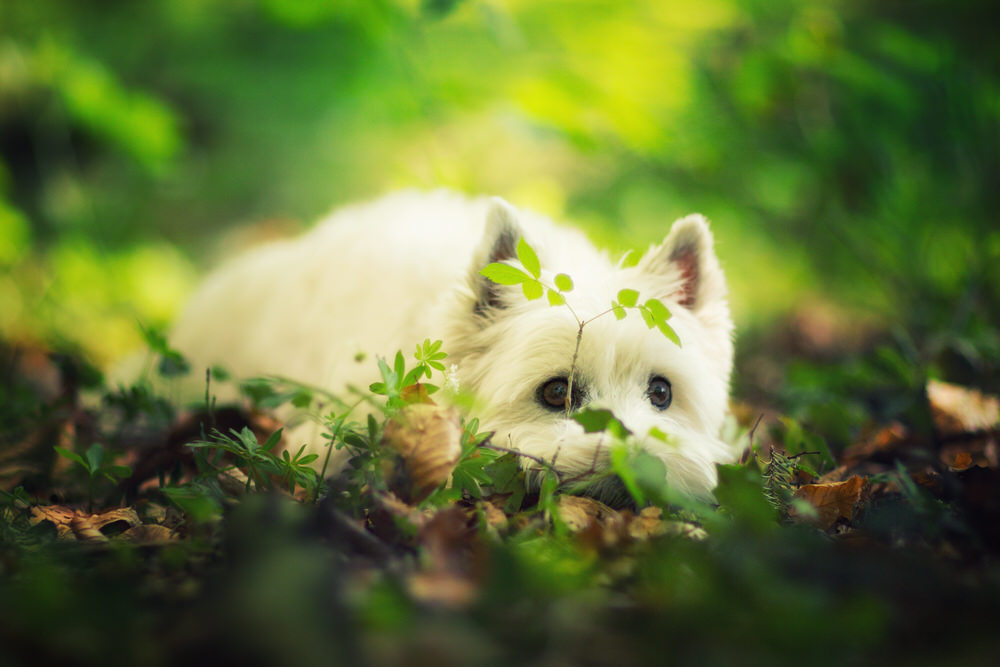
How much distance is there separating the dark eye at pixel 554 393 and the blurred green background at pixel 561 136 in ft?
7.08

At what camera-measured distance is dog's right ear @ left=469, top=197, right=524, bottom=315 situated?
2268 mm

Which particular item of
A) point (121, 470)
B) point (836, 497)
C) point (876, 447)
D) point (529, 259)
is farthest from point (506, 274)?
point (876, 447)

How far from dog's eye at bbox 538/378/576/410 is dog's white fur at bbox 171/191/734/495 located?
0.09 ft

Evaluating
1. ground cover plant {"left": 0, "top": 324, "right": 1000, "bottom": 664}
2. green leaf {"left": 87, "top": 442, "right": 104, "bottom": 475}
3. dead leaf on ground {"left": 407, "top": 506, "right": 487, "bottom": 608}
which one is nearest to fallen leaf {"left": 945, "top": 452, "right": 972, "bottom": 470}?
ground cover plant {"left": 0, "top": 324, "right": 1000, "bottom": 664}

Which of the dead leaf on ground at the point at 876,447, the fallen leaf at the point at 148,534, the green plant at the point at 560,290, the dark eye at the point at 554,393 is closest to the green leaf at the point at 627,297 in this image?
the green plant at the point at 560,290

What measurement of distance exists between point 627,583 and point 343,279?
241 centimetres

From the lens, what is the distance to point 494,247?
7.66ft

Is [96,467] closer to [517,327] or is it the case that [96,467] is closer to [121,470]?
[121,470]

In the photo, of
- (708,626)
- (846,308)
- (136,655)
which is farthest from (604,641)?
(846,308)

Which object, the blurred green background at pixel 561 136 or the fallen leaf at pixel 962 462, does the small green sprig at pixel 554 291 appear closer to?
the fallen leaf at pixel 962 462

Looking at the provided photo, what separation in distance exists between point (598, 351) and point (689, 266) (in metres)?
0.68

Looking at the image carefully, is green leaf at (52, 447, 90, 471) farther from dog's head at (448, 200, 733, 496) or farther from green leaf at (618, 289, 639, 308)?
green leaf at (618, 289, 639, 308)

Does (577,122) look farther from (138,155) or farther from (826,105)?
(138,155)

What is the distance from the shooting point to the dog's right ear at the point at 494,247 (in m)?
2.27
